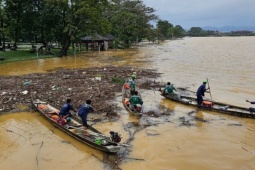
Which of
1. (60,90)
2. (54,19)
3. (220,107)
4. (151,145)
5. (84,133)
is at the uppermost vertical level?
(54,19)

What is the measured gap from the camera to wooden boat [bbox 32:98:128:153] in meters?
11.6

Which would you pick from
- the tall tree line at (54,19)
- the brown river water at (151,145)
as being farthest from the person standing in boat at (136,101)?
the tall tree line at (54,19)

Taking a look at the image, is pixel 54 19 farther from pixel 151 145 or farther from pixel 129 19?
pixel 151 145

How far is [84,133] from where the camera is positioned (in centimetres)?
1312

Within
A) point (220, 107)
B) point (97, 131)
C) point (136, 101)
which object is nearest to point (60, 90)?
point (136, 101)

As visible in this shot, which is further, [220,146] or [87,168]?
[220,146]

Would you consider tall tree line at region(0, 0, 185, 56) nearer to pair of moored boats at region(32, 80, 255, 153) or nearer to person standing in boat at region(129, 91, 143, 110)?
pair of moored boats at region(32, 80, 255, 153)

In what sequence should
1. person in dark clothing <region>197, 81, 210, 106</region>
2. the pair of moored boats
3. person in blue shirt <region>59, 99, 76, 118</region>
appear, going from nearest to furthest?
the pair of moored boats → person in blue shirt <region>59, 99, 76, 118</region> → person in dark clothing <region>197, 81, 210, 106</region>

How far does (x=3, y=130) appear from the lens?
15.2 m

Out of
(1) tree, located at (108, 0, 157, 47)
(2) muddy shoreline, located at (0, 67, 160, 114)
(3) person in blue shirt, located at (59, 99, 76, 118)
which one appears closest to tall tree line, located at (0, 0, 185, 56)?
(1) tree, located at (108, 0, 157, 47)

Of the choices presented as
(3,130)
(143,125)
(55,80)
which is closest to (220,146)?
(143,125)

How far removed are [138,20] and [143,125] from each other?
2470 inches

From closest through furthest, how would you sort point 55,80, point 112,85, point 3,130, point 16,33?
point 3,130
point 112,85
point 55,80
point 16,33

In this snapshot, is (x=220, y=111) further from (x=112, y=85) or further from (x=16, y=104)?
(x=16, y=104)
